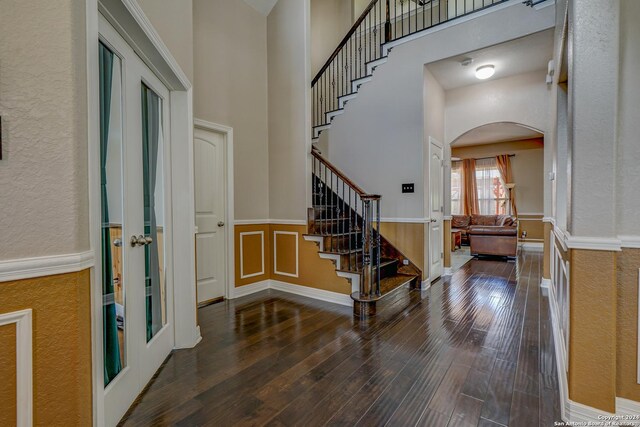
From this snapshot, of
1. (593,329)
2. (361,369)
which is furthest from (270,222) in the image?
(593,329)

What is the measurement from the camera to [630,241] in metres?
1.49

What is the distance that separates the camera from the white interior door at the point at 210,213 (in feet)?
11.3

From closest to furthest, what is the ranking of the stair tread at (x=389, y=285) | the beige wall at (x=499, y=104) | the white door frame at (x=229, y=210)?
1. the stair tread at (x=389, y=285)
2. the white door frame at (x=229, y=210)
3. the beige wall at (x=499, y=104)

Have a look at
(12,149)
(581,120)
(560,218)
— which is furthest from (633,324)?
(12,149)

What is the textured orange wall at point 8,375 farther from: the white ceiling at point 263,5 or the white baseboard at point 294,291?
the white ceiling at point 263,5

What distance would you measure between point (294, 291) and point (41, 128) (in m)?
3.26

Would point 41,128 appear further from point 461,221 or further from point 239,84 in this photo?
point 461,221

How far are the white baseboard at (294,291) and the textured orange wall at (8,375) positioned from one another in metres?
2.78

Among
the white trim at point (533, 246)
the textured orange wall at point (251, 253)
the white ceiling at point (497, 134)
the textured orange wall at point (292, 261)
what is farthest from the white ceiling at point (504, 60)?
the white trim at point (533, 246)

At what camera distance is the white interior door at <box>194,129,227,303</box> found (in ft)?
11.3

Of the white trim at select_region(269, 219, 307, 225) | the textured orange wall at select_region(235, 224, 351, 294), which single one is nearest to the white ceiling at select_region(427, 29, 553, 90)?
the white trim at select_region(269, 219, 307, 225)

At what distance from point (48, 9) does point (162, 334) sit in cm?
197

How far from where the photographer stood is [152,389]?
185cm

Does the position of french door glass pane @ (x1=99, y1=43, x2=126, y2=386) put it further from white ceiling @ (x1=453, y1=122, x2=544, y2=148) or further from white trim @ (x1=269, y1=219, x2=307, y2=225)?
white ceiling @ (x1=453, y1=122, x2=544, y2=148)
